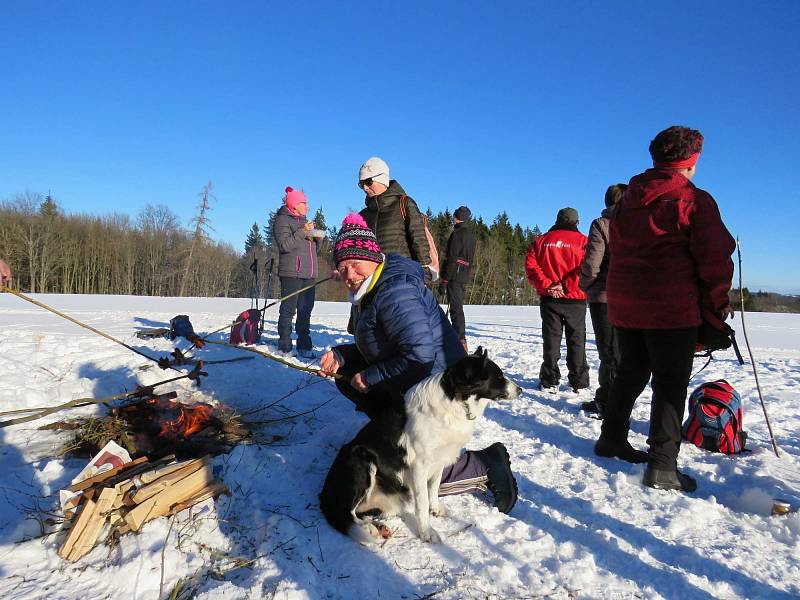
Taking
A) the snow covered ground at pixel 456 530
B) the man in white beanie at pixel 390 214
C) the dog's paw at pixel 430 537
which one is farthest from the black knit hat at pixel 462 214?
the dog's paw at pixel 430 537

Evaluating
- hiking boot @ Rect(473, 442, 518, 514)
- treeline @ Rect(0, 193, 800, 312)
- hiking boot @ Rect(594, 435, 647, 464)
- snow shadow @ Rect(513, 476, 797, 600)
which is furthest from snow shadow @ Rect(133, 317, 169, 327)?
treeline @ Rect(0, 193, 800, 312)

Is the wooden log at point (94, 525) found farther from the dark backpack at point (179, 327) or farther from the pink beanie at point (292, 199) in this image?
the dark backpack at point (179, 327)

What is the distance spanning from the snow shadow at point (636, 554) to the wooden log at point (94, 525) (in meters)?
2.30

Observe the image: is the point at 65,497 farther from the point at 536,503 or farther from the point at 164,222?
the point at 164,222

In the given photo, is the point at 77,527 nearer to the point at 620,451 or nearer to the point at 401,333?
the point at 401,333

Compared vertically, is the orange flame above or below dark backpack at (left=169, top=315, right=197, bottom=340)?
below

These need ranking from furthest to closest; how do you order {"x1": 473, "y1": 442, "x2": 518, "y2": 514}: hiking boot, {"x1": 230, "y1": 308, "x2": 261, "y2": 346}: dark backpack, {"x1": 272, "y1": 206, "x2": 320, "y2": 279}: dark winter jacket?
{"x1": 230, "y1": 308, "x2": 261, "y2": 346}: dark backpack → {"x1": 272, "y1": 206, "x2": 320, "y2": 279}: dark winter jacket → {"x1": 473, "y1": 442, "x2": 518, "y2": 514}: hiking boot

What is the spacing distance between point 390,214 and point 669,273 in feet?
8.66

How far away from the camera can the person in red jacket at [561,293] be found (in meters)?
5.24

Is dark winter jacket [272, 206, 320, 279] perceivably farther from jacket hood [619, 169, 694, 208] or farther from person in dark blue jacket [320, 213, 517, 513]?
jacket hood [619, 169, 694, 208]

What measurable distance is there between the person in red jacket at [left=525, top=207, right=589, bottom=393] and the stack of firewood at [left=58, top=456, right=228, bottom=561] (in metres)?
3.96

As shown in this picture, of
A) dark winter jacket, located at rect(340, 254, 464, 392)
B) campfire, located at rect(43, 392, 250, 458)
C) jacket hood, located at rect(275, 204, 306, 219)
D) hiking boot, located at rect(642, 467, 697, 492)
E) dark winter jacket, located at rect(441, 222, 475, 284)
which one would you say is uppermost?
jacket hood, located at rect(275, 204, 306, 219)

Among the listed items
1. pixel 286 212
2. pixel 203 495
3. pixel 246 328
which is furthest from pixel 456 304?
pixel 203 495

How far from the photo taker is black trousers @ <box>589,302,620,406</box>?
4578mm
